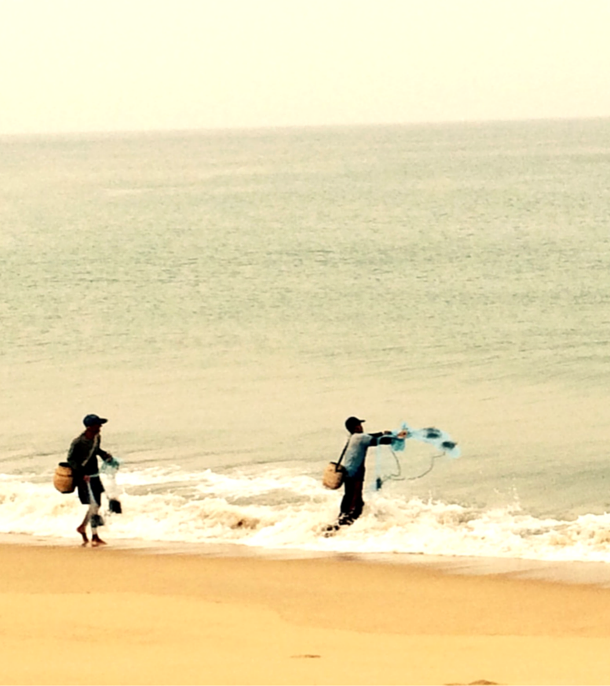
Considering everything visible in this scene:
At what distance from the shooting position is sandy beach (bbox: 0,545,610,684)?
8.70m

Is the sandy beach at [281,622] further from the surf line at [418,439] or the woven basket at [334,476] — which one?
the surf line at [418,439]

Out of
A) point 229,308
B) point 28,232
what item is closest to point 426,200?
point 28,232

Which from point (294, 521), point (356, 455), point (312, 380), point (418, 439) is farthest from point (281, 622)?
point (312, 380)

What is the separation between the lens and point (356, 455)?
1366 cm

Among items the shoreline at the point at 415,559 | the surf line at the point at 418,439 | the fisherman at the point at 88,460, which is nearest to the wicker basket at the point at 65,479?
the fisherman at the point at 88,460

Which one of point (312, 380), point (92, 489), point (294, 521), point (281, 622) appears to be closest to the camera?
point (281, 622)

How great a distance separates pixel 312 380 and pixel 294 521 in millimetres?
10385

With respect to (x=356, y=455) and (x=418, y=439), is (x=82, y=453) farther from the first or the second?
(x=418, y=439)

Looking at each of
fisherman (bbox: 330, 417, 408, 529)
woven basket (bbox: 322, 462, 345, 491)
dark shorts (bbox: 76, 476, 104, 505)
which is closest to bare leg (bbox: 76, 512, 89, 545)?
dark shorts (bbox: 76, 476, 104, 505)

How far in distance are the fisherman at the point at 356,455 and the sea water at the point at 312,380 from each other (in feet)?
1.68

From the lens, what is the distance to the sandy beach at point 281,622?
8.70m

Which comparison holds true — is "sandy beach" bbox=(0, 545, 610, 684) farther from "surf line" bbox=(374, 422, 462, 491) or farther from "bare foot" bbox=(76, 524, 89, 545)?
"surf line" bbox=(374, 422, 462, 491)

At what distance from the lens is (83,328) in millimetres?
33281

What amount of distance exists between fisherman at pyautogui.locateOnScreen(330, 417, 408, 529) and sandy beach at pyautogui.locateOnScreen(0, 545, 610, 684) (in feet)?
3.82
